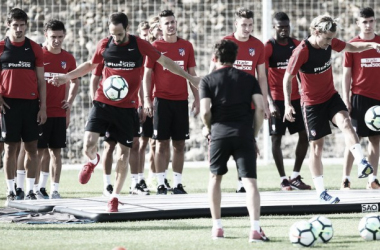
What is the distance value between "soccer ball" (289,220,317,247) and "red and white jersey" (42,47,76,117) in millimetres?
5543

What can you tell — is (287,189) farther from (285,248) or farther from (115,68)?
(285,248)

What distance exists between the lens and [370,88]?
12.5 metres

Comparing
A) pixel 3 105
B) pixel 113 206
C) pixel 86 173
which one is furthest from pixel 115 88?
pixel 3 105

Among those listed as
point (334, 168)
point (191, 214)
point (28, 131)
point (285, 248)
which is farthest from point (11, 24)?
point (334, 168)

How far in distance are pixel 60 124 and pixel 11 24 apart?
1627 millimetres

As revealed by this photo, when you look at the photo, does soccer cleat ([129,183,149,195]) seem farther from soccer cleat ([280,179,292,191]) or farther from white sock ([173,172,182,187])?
soccer cleat ([280,179,292,191])

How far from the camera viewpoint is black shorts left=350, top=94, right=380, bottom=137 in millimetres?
12445

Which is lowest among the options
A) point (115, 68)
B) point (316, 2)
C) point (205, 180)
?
point (205, 180)

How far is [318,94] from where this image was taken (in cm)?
1070

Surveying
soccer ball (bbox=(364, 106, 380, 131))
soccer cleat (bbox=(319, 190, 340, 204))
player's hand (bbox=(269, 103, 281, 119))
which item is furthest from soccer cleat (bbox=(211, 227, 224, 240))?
player's hand (bbox=(269, 103, 281, 119))

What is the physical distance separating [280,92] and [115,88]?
151 inches

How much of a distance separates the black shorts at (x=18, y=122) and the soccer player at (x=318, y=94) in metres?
3.41

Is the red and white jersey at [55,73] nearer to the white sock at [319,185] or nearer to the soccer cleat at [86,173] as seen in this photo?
the soccer cleat at [86,173]

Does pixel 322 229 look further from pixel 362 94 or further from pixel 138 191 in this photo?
pixel 138 191
